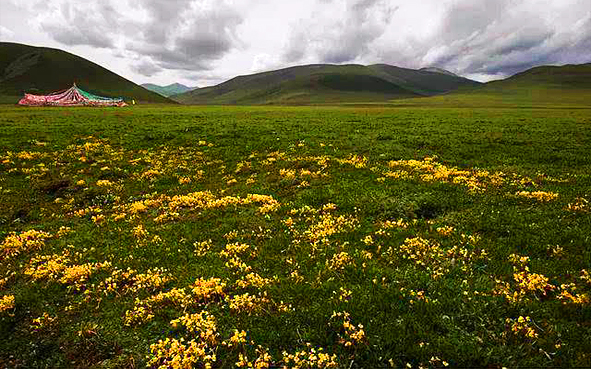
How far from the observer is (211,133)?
40.3m

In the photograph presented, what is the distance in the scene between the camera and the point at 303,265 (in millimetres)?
12102

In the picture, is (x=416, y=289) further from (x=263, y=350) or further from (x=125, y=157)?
(x=125, y=157)

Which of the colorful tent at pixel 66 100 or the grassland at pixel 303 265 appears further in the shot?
the colorful tent at pixel 66 100

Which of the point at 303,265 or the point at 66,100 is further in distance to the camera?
the point at 66,100

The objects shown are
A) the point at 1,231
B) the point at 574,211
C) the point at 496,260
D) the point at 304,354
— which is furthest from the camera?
the point at 1,231

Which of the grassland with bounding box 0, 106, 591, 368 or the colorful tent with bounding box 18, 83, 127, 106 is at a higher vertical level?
the colorful tent with bounding box 18, 83, 127, 106

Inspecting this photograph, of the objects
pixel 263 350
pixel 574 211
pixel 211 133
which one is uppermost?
pixel 211 133

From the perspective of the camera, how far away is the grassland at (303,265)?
845 cm

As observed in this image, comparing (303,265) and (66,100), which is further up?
(66,100)

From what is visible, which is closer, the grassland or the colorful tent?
the grassland

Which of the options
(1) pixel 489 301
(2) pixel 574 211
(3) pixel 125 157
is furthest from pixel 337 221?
(3) pixel 125 157

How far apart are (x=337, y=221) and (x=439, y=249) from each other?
4698 millimetres

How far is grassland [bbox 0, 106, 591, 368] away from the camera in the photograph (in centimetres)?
845

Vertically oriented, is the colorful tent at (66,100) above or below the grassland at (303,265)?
above
